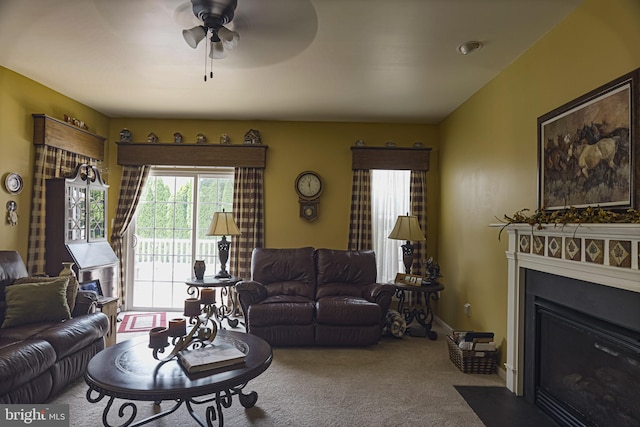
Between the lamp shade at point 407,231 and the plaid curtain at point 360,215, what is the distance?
663 mm

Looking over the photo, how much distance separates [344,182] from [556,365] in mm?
3352

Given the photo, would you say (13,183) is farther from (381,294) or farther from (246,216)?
(381,294)

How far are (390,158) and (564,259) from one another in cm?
312

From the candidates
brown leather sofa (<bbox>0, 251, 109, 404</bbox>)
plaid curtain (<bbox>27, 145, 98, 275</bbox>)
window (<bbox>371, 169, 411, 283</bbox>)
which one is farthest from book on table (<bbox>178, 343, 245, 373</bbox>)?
Result: window (<bbox>371, 169, 411, 283</bbox>)

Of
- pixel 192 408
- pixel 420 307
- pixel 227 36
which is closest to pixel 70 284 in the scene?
pixel 192 408

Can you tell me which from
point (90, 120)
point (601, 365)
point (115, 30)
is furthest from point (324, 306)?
point (90, 120)

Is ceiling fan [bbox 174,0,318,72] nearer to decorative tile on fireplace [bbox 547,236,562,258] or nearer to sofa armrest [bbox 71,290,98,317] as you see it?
decorative tile on fireplace [bbox 547,236,562,258]

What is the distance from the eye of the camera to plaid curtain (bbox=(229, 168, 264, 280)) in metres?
5.17

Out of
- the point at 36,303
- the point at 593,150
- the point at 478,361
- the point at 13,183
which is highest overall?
the point at 593,150

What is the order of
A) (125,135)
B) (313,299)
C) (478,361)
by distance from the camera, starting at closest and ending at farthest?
(478,361) < (313,299) < (125,135)

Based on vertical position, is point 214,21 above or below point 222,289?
above

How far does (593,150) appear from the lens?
7.39 feet

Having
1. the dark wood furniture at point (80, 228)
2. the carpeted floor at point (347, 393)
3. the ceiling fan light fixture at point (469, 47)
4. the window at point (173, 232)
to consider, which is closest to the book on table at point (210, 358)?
the carpeted floor at point (347, 393)

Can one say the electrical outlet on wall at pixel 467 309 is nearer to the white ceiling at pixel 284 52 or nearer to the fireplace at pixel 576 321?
the fireplace at pixel 576 321
